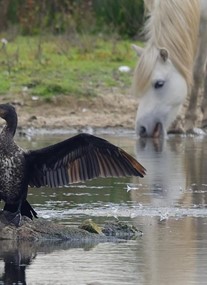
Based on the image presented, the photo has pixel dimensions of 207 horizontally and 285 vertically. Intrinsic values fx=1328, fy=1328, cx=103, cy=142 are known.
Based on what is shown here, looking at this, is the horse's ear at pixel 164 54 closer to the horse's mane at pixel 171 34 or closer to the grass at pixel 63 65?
the horse's mane at pixel 171 34

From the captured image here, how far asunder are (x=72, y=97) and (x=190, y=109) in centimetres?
226

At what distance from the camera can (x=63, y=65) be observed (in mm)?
19281

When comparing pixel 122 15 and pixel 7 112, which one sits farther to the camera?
pixel 122 15

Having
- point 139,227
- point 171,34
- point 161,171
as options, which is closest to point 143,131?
point 171,34

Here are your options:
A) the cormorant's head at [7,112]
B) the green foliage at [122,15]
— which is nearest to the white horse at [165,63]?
the cormorant's head at [7,112]

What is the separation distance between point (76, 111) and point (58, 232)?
8.43m

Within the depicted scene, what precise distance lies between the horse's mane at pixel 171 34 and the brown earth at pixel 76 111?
1.40m

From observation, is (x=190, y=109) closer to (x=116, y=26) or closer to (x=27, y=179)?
(x=27, y=179)

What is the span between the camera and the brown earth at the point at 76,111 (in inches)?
633

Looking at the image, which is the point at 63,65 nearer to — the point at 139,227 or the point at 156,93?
the point at 156,93

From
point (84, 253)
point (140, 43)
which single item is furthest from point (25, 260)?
point (140, 43)

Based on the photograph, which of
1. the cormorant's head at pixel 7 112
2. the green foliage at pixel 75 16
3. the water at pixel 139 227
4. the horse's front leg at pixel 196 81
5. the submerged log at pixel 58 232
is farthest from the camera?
the green foliage at pixel 75 16

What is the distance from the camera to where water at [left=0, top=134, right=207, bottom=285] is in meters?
7.17

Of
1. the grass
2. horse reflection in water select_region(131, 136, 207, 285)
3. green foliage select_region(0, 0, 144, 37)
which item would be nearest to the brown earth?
the grass
